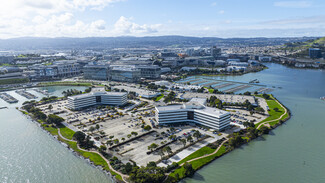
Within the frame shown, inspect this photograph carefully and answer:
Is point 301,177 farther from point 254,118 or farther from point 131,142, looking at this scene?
point 131,142

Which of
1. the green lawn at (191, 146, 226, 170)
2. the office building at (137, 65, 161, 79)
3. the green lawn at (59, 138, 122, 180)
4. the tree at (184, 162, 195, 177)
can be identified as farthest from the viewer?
the office building at (137, 65, 161, 79)

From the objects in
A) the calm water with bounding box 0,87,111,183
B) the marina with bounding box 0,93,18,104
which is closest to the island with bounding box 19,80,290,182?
the calm water with bounding box 0,87,111,183

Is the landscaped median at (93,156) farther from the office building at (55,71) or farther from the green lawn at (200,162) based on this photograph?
the office building at (55,71)

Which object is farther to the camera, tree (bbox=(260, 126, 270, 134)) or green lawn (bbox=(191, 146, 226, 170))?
tree (bbox=(260, 126, 270, 134))

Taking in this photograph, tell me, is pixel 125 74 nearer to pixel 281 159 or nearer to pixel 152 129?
pixel 152 129

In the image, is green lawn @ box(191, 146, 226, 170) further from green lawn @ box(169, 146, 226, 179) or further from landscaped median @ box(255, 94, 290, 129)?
landscaped median @ box(255, 94, 290, 129)

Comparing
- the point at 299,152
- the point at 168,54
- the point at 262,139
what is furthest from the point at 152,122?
the point at 168,54

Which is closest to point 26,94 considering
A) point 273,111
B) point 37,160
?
point 37,160
